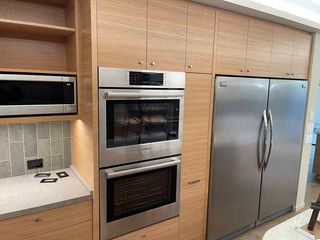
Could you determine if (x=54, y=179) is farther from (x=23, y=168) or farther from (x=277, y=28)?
(x=277, y=28)

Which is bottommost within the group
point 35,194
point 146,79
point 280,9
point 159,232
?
point 159,232

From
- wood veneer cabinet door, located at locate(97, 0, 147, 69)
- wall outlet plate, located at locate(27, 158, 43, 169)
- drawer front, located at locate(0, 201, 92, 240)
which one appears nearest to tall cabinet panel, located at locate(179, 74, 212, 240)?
wood veneer cabinet door, located at locate(97, 0, 147, 69)

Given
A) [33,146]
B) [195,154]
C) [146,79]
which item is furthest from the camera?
[195,154]

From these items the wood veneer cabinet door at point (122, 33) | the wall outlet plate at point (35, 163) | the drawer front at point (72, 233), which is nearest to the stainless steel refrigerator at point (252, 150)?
the wood veneer cabinet door at point (122, 33)

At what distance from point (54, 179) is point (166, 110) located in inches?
43.0

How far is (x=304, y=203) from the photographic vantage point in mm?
3527

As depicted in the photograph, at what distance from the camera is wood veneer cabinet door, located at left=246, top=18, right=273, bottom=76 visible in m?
2.44

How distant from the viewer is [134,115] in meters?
1.84

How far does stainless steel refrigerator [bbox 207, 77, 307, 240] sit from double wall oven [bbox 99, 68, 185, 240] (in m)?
0.50

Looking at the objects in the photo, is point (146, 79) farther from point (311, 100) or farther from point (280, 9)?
point (311, 100)

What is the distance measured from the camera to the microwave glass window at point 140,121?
1.75 m

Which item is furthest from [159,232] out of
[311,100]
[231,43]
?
[311,100]

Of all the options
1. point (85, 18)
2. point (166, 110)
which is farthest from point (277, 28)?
point (85, 18)

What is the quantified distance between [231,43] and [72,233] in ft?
6.91
